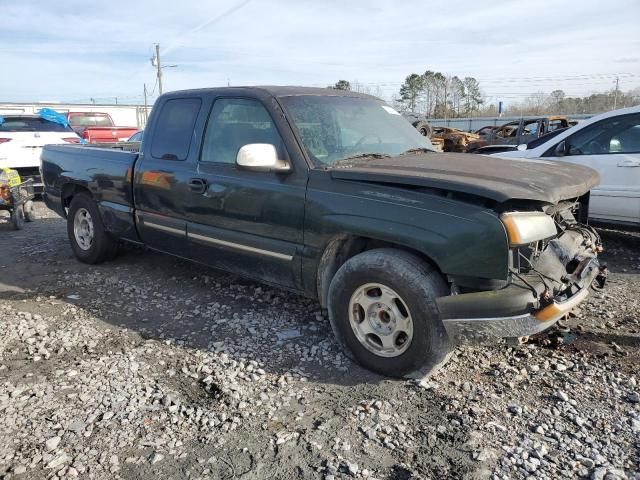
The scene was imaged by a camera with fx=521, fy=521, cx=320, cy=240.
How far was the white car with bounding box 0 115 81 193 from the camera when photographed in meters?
9.49

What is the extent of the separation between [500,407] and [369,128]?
2.32 m

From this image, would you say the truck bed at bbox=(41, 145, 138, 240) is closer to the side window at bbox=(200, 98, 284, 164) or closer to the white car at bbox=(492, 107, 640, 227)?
the side window at bbox=(200, 98, 284, 164)

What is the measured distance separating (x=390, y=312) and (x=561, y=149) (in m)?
4.32

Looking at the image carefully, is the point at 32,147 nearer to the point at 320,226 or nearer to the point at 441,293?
the point at 320,226

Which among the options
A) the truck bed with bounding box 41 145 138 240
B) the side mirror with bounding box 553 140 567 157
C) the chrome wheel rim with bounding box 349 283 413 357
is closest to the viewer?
the chrome wheel rim with bounding box 349 283 413 357

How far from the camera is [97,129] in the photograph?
15.3 meters

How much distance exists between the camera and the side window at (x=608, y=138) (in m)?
5.95

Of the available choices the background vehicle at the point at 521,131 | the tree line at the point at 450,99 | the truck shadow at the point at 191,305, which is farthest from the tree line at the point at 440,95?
the truck shadow at the point at 191,305

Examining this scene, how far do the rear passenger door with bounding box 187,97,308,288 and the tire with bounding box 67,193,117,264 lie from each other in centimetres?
166

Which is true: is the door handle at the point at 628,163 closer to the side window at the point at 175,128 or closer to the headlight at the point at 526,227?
the headlight at the point at 526,227

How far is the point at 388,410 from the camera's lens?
9.86 ft

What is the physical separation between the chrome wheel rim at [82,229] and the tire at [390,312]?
3649 mm

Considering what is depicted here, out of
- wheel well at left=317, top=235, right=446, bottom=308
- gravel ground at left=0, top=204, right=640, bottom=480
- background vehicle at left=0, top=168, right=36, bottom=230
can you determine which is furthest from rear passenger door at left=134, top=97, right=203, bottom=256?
background vehicle at left=0, top=168, right=36, bottom=230

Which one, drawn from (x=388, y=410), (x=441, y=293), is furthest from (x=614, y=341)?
(x=388, y=410)
